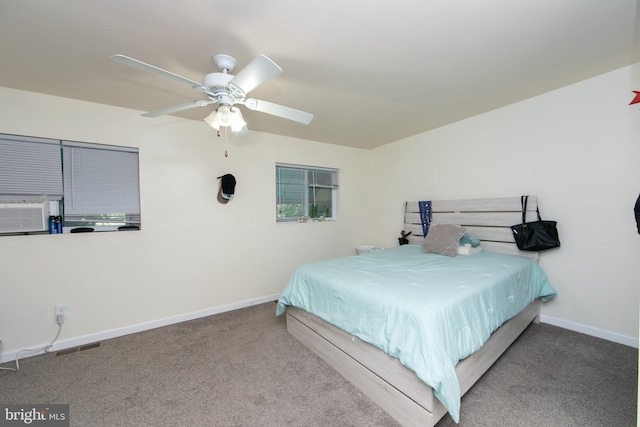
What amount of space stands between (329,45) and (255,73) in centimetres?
61

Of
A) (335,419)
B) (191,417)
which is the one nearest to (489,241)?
(335,419)

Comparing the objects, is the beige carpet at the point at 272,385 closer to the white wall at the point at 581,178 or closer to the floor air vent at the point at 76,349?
the floor air vent at the point at 76,349

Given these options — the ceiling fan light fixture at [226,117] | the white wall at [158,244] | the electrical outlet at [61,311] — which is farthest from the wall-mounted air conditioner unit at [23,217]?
the ceiling fan light fixture at [226,117]

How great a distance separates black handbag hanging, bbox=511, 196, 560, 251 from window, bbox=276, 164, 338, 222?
2.49 metres

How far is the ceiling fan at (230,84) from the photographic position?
4.52 ft

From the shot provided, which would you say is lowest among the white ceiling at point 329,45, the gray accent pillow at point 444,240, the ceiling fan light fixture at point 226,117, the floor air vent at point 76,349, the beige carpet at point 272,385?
the floor air vent at point 76,349

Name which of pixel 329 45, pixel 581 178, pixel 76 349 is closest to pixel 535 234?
pixel 581 178

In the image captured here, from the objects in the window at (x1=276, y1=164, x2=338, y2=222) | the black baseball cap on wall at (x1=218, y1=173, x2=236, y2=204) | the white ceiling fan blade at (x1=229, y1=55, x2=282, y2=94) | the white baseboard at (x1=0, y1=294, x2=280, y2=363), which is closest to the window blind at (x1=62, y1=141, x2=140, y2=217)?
the black baseball cap on wall at (x1=218, y1=173, x2=236, y2=204)

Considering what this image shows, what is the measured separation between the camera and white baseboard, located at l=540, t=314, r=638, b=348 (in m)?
2.21

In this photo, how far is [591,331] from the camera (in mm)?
2406

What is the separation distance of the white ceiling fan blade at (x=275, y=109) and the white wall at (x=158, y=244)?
1544mm

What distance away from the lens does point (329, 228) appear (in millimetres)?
4188

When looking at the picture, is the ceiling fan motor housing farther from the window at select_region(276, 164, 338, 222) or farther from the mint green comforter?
the window at select_region(276, 164, 338, 222)

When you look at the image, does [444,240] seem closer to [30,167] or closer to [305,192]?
[305,192]
